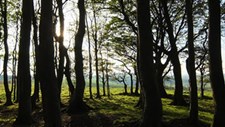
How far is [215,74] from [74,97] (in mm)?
8976

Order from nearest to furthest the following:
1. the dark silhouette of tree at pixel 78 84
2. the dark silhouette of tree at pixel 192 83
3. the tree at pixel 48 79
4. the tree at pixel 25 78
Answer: the tree at pixel 48 79
the dark silhouette of tree at pixel 192 83
the tree at pixel 25 78
the dark silhouette of tree at pixel 78 84

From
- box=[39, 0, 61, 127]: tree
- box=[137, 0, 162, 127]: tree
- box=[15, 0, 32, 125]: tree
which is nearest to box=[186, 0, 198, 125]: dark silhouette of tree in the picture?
box=[137, 0, 162, 127]: tree

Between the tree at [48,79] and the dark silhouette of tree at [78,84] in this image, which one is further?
the dark silhouette of tree at [78,84]

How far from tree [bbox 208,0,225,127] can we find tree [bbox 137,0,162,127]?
2043mm

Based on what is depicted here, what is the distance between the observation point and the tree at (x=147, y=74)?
966cm

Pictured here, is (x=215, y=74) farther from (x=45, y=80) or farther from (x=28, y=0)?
(x=28, y=0)

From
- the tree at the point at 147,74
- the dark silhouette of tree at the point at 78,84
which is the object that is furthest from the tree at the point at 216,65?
the dark silhouette of tree at the point at 78,84

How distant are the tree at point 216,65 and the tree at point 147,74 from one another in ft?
6.70

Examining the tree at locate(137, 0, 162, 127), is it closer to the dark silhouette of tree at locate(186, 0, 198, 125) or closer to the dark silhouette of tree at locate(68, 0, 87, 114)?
the dark silhouette of tree at locate(186, 0, 198, 125)

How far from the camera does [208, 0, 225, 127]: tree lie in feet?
32.0

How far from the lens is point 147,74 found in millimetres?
9664

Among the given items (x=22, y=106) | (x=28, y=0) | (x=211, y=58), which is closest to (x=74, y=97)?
(x=22, y=106)

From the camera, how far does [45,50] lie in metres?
8.68

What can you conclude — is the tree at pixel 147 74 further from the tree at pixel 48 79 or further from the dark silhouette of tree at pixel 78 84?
the dark silhouette of tree at pixel 78 84
